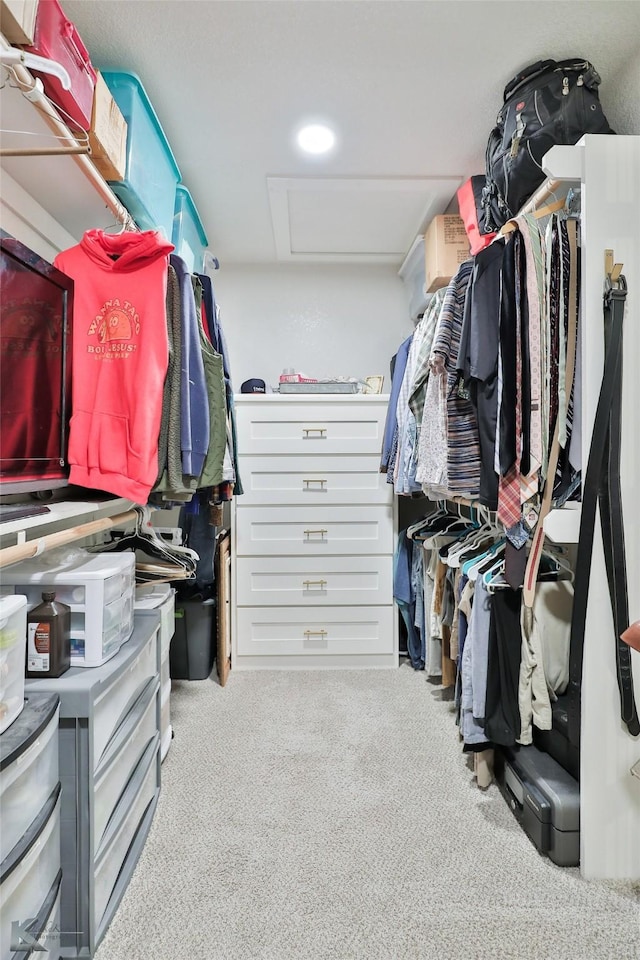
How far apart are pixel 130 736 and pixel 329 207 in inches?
94.1

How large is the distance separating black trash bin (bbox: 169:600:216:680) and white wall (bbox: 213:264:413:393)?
150 cm

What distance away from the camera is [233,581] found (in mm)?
2633

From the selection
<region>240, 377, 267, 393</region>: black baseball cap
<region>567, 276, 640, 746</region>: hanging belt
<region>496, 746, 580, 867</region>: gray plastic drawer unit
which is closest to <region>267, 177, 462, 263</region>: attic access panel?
<region>240, 377, 267, 393</region>: black baseball cap

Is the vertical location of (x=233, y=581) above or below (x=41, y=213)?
below

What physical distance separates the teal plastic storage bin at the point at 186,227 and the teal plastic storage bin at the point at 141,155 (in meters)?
0.22

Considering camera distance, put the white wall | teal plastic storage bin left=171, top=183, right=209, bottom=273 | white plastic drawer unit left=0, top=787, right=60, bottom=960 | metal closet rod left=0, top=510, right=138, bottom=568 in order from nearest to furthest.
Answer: white plastic drawer unit left=0, top=787, right=60, bottom=960 → metal closet rod left=0, top=510, right=138, bottom=568 → teal plastic storage bin left=171, top=183, right=209, bottom=273 → the white wall

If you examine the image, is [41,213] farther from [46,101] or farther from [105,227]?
[46,101]

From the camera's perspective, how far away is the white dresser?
8.65 ft

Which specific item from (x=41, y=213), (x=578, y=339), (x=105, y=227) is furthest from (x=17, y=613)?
(x=578, y=339)

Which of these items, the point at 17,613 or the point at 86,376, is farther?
the point at 86,376

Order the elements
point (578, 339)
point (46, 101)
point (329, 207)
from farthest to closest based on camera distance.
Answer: point (329, 207), point (578, 339), point (46, 101)

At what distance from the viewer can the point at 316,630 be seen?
2650 millimetres

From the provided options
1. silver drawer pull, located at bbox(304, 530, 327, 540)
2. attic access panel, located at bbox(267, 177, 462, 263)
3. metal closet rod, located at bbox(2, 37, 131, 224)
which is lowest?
silver drawer pull, located at bbox(304, 530, 327, 540)

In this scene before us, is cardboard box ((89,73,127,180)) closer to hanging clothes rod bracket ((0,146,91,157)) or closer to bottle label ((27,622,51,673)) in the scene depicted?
hanging clothes rod bracket ((0,146,91,157))
